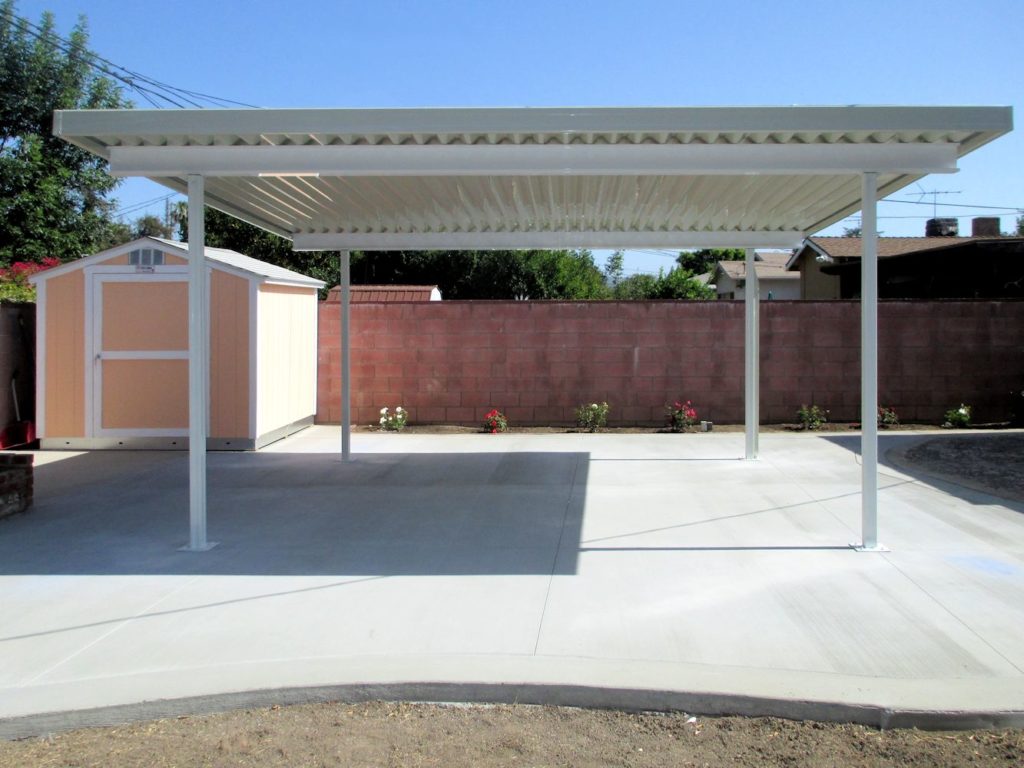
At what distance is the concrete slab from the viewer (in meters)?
4.61

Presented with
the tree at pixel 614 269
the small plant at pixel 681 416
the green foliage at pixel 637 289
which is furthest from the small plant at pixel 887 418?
the tree at pixel 614 269

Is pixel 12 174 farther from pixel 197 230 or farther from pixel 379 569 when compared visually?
pixel 379 569

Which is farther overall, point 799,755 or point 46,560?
point 46,560

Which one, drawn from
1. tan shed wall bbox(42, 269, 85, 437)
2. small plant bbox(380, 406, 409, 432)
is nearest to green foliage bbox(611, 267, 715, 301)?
small plant bbox(380, 406, 409, 432)

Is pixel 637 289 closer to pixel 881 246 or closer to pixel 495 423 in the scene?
pixel 881 246

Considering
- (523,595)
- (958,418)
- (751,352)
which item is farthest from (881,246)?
(523,595)

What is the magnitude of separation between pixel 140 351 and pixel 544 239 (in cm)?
548

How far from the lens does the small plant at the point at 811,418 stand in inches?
571

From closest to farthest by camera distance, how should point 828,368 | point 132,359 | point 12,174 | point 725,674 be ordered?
point 725,674
point 132,359
point 828,368
point 12,174

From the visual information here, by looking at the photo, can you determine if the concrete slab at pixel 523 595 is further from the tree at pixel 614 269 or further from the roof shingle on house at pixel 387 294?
the tree at pixel 614 269

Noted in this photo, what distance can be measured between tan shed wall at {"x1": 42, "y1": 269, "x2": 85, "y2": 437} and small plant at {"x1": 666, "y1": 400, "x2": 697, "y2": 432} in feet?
27.5

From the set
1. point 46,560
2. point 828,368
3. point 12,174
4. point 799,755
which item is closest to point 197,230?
point 46,560

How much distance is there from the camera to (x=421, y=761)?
4.02 m

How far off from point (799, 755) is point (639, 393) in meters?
11.0
